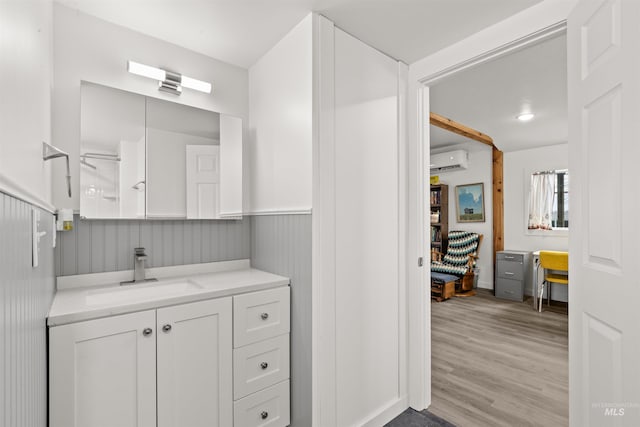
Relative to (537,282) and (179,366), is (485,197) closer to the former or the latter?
(537,282)

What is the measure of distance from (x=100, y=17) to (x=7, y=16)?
1.45 metres

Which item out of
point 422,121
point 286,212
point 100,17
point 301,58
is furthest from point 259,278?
point 100,17

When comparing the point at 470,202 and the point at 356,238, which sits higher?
the point at 470,202

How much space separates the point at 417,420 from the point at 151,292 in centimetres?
177

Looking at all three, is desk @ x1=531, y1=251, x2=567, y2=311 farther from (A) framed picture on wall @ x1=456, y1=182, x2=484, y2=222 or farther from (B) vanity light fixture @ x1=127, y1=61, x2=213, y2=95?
(B) vanity light fixture @ x1=127, y1=61, x2=213, y2=95

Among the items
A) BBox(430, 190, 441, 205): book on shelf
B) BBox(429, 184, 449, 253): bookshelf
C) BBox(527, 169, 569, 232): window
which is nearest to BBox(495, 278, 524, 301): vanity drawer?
BBox(527, 169, 569, 232): window

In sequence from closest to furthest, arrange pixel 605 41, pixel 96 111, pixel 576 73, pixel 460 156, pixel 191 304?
pixel 605 41
pixel 576 73
pixel 191 304
pixel 96 111
pixel 460 156

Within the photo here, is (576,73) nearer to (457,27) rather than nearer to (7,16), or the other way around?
(457,27)

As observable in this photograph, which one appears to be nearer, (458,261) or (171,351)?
(171,351)

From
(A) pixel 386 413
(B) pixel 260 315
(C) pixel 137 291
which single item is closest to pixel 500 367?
(A) pixel 386 413

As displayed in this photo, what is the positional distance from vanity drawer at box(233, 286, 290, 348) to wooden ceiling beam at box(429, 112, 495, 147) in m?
2.70

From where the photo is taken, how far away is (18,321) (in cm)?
67

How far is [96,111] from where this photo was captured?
67.2 inches

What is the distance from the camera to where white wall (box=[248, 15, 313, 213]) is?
1698 millimetres
